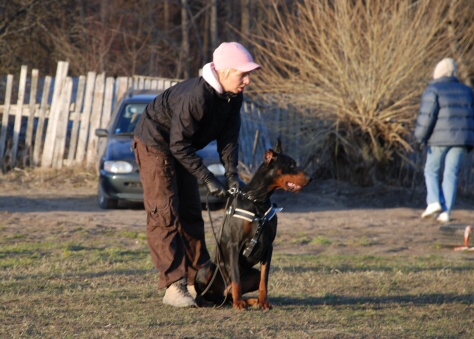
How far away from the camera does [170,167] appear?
5738 mm

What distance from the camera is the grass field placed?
5172mm

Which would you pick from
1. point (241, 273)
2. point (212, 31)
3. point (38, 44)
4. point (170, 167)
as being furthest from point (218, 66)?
point (212, 31)

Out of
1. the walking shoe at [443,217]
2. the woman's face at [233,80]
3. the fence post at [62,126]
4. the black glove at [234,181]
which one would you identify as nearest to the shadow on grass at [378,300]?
the black glove at [234,181]

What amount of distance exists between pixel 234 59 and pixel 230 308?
170cm

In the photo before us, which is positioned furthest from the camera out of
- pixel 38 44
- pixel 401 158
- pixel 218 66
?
pixel 38 44

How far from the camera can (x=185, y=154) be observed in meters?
5.49

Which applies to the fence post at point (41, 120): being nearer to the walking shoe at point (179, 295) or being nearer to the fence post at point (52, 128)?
the fence post at point (52, 128)

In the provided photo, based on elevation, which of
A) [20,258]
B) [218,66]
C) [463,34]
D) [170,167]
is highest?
[463,34]

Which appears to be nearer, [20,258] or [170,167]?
[170,167]

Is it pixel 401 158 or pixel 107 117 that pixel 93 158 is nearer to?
pixel 107 117

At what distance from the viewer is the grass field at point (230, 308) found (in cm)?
517

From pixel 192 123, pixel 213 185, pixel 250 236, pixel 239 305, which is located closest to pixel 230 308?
pixel 239 305

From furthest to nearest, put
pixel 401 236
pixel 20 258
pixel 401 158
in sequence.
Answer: pixel 401 158
pixel 401 236
pixel 20 258

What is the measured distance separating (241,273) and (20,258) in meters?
2.93
